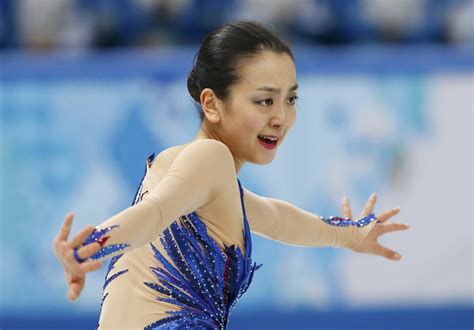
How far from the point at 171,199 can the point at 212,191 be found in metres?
0.20

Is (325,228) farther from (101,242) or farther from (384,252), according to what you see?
(101,242)

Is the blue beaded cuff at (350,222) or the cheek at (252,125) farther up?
the blue beaded cuff at (350,222)

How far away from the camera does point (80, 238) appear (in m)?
2.03

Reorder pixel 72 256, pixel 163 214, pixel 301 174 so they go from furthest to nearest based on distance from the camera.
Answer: pixel 301 174 < pixel 163 214 < pixel 72 256

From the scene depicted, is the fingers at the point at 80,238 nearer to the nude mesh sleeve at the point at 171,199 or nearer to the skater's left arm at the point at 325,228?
the nude mesh sleeve at the point at 171,199

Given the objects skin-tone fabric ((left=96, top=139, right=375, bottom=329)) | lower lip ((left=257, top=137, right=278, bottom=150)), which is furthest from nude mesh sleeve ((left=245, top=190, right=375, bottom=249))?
skin-tone fabric ((left=96, top=139, right=375, bottom=329))

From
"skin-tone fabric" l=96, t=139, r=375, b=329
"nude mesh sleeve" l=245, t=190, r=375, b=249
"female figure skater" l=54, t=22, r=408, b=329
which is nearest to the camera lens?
"skin-tone fabric" l=96, t=139, r=375, b=329

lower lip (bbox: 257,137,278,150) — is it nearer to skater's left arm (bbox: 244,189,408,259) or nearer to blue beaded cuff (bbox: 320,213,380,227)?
skater's left arm (bbox: 244,189,408,259)

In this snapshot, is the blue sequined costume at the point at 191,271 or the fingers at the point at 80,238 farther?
the blue sequined costume at the point at 191,271

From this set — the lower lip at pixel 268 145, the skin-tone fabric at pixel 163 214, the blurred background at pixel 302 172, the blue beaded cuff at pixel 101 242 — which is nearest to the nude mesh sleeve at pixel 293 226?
the lower lip at pixel 268 145

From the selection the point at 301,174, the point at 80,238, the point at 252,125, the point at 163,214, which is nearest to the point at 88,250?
the point at 80,238

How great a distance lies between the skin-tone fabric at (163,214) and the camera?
217 centimetres

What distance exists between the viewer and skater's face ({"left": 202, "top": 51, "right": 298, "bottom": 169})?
8.34 feet

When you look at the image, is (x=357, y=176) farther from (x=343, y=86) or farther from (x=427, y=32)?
(x=427, y=32)
